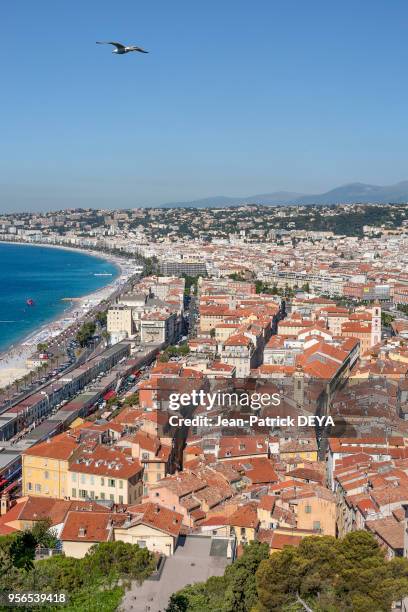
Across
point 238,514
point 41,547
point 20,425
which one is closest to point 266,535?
point 238,514

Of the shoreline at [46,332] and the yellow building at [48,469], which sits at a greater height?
the yellow building at [48,469]

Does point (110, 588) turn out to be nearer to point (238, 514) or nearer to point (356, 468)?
point (238, 514)

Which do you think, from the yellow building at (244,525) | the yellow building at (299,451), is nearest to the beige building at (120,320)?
the yellow building at (299,451)

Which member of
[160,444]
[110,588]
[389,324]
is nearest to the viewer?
[110,588]

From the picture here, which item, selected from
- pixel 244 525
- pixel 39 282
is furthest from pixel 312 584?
pixel 39 282

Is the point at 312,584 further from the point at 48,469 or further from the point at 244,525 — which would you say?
the point at 48,469

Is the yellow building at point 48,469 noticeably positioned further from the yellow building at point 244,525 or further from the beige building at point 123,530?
the yellow building at point 244,525
